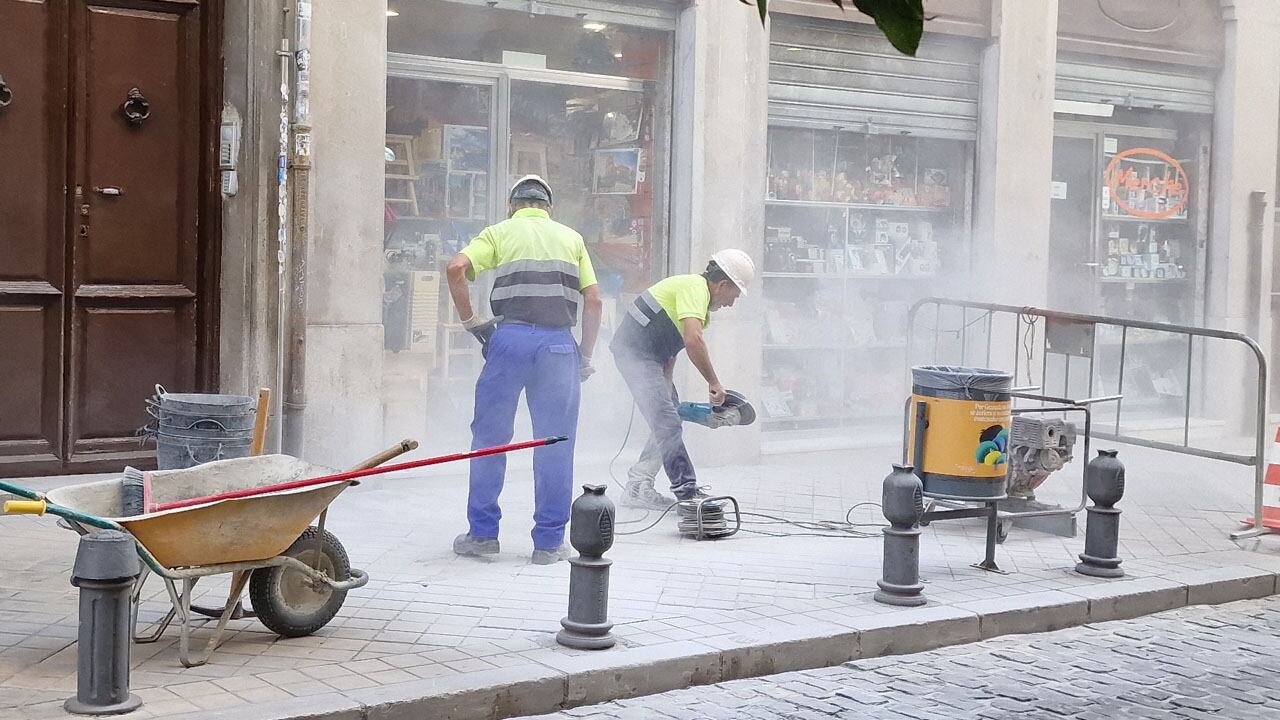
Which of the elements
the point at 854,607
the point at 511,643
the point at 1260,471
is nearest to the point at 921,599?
the point at 854,607

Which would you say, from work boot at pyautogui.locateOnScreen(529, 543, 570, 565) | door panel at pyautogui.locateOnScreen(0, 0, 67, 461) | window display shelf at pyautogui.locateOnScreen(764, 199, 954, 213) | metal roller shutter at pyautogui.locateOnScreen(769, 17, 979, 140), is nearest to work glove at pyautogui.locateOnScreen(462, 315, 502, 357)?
work boot at pyautogui.locateOnScreen(529, 543, 570, 565)

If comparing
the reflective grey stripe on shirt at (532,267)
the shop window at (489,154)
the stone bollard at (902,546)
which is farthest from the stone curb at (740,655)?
the shop window at (489,154)

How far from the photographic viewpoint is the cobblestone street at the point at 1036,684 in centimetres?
537

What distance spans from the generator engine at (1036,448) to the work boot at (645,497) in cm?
206

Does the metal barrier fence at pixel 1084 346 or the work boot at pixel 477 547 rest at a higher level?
the metal barrier fence at pixel 1084 346

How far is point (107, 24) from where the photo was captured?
8766 millimetres

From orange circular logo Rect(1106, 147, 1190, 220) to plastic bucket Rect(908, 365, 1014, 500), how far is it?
276 inches

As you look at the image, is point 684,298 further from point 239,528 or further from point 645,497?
point 239,528

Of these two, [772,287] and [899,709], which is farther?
[772,287]

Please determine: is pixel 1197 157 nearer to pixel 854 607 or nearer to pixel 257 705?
pixel 854 607

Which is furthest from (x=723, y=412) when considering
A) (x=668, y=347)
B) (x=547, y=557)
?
(x=547, y=557)

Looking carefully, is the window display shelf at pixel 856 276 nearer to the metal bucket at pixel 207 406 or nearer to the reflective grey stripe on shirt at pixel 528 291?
the reflective grey stripe on shirt at pixel 528 291

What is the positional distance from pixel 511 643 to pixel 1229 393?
10188mm

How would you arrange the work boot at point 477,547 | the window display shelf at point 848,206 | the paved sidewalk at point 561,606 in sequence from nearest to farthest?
the paved sidewalk at point 561,606 < the work boot at point 477,547 < the window display shelf at point 848,206
